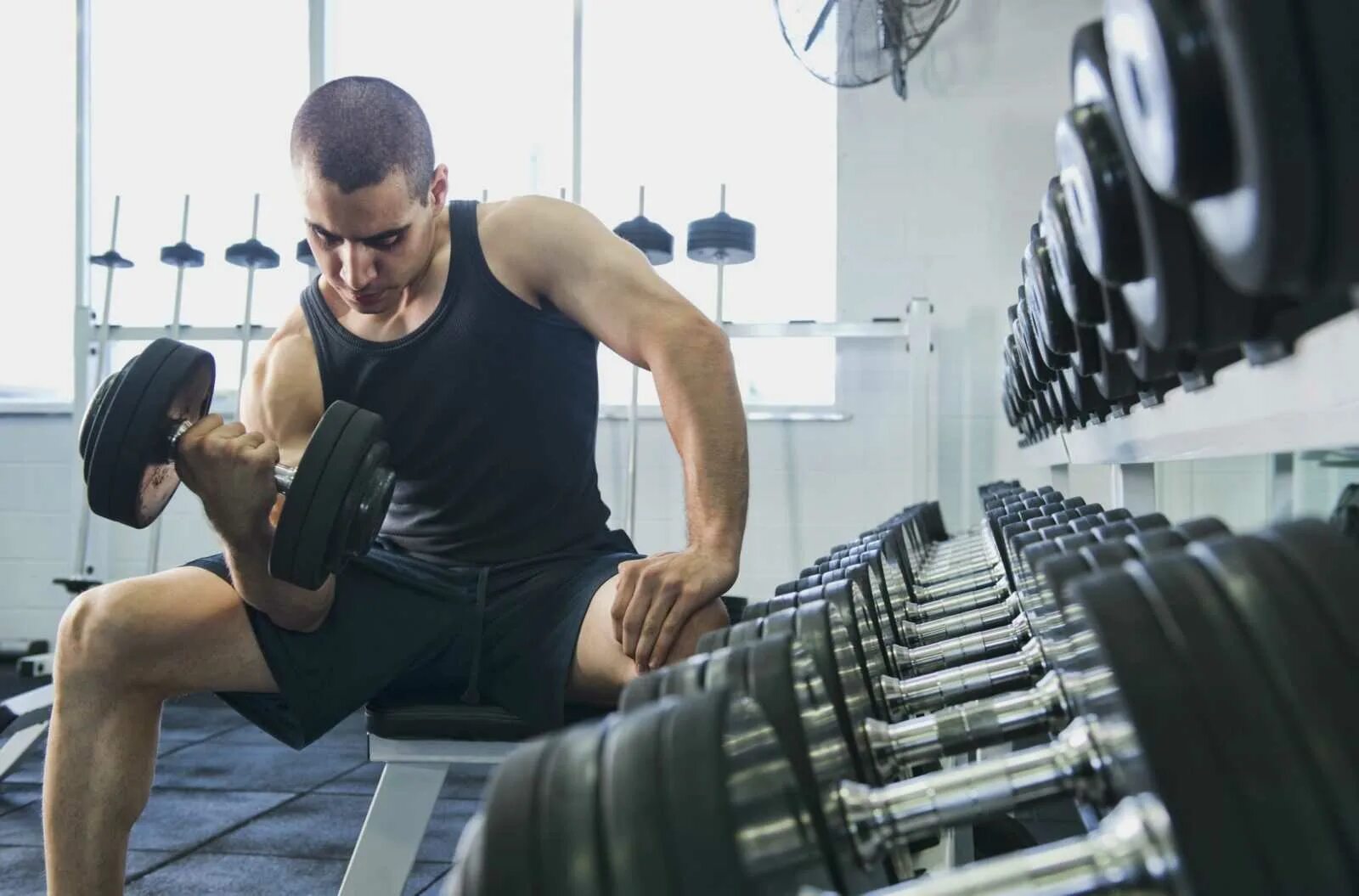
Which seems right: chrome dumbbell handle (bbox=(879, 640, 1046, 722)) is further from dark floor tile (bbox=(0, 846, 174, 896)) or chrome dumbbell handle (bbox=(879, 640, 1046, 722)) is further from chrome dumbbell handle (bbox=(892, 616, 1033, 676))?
dark floor tile (bbox=(0, 846, 174, 896))

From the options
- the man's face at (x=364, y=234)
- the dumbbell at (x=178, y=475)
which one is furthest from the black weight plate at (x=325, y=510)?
the man's face at (x=364, y=234)

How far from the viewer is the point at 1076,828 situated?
6.87 ft

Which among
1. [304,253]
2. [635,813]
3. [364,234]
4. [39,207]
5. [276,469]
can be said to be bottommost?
[635,813]

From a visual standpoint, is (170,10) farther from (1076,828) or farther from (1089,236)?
(1089,236)

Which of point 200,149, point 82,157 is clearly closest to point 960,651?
point 200,149

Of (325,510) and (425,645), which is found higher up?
(325,510)

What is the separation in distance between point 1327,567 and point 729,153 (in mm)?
3396

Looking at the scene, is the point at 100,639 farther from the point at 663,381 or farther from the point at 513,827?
the point at 513,827

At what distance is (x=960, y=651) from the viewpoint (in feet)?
3.37

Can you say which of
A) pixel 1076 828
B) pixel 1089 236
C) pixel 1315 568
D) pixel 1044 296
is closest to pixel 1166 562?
pixel 1315 568

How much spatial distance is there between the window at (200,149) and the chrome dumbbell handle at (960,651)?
3.22m

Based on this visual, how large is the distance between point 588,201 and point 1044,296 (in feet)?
10.1

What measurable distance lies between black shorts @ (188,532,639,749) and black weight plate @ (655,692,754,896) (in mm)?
850

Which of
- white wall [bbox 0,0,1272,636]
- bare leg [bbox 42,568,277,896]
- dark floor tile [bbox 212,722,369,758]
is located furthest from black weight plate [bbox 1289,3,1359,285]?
white wall [bbox 0,0,1272,636]
